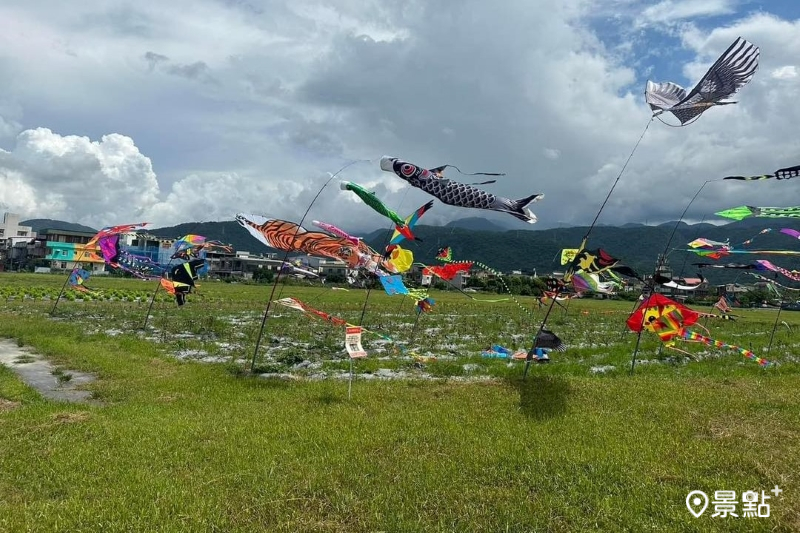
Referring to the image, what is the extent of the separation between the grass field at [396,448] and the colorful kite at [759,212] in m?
3.52

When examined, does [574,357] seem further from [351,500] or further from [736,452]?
[351,500]

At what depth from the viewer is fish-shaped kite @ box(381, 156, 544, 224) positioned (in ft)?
32.9

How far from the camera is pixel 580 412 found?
29.1 ft

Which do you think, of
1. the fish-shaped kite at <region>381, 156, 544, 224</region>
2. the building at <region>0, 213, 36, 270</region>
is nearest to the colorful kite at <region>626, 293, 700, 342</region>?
the fish-shaped kite at <region>381, 156, 544, 224</region>

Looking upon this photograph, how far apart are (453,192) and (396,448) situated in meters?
5.60

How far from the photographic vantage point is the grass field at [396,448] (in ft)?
17.3

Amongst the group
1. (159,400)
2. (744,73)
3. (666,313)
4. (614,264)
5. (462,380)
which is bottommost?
(159,400)

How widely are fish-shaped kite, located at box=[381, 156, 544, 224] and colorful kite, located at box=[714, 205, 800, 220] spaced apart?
4.50 m

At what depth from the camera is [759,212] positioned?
33.7ft

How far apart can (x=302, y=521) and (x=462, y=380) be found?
7.11 m

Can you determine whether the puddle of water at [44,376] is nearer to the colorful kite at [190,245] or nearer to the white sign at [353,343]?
the white sign at [353,343]

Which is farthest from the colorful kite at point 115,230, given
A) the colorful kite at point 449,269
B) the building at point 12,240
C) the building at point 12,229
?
the building at point 12,229

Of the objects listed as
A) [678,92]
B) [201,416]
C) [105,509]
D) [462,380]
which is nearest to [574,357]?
[462,380]

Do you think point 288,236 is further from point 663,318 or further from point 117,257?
point 117,257
